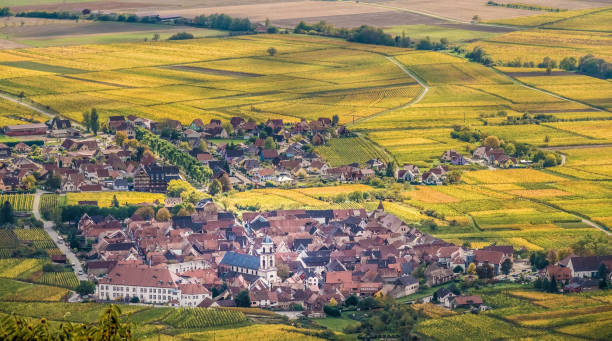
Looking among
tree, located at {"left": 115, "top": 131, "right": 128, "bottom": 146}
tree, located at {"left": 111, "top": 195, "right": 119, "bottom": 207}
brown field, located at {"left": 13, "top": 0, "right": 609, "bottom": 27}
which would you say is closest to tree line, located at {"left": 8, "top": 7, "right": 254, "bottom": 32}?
brown field, located at {"left": 13, "top": 0, "right": 609, "bottom": 27}

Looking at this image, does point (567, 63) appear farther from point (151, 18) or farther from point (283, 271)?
point (283, 271)

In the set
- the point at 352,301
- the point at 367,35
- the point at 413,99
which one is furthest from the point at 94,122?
the point at 367,35

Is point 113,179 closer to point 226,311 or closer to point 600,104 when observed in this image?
point 226,311

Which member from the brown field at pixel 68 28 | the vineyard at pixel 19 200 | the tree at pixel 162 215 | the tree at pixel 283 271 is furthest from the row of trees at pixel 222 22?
the tree at pixel 283 271

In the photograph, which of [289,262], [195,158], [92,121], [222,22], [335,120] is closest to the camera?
[289,262]

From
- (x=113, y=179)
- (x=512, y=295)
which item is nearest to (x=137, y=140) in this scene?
(x=113, y=179)

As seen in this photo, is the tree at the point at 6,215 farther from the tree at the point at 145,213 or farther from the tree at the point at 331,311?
the tree at the point at 331,311

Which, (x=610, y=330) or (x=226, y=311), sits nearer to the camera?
(x=610, y=330)
